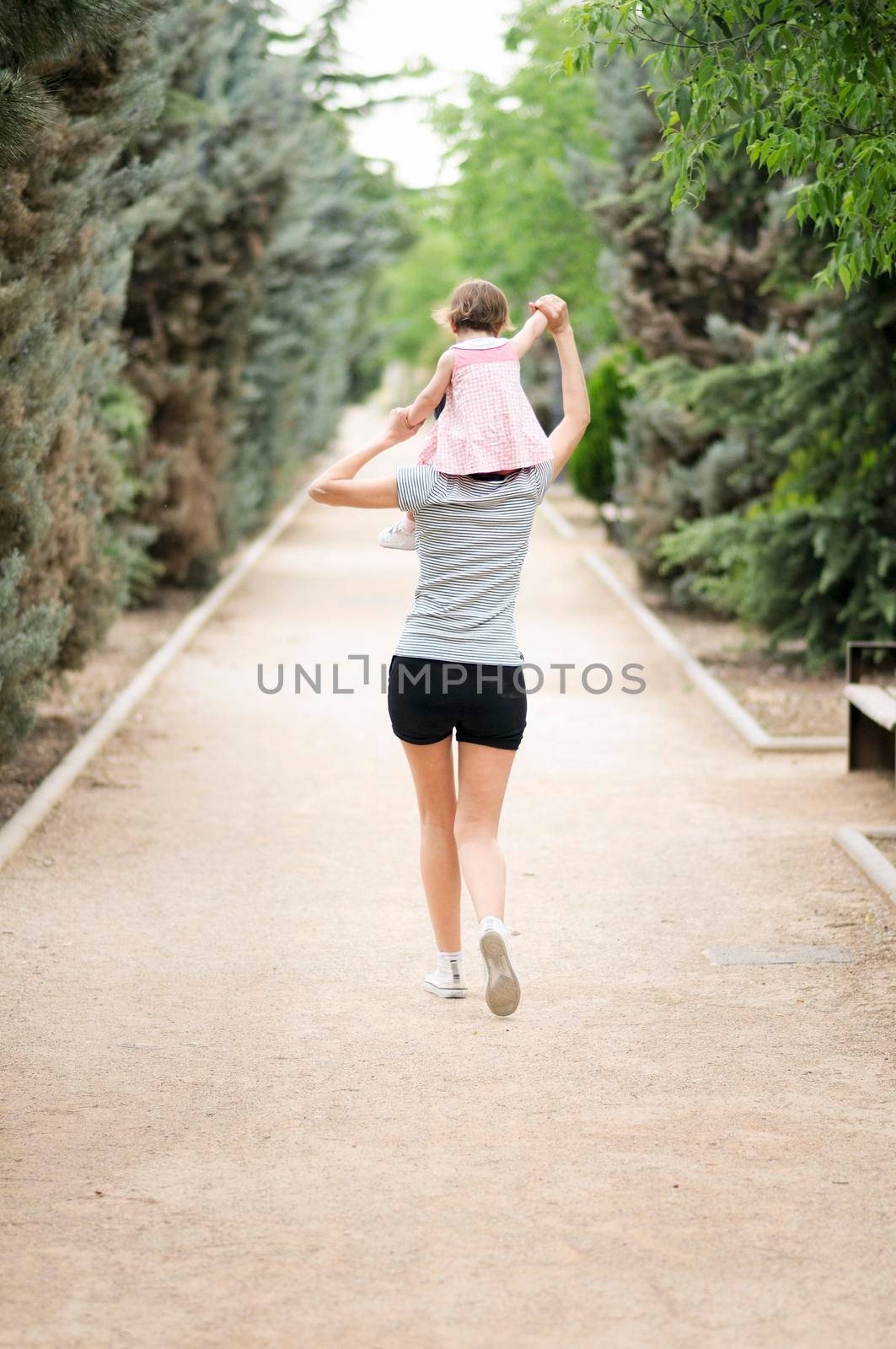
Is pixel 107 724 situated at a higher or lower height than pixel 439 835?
lower

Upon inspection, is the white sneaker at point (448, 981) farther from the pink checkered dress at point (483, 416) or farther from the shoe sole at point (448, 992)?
the pink checkered dress at point (483, 416)

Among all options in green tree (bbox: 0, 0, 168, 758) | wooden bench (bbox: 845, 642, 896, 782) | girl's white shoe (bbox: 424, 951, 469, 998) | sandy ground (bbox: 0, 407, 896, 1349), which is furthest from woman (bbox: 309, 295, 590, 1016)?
wooden bench (bbox: 845, 642, 896, 782)

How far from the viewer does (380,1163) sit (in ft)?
14.1

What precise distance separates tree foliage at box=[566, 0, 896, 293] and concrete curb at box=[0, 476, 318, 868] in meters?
4.23

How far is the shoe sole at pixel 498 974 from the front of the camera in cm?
509

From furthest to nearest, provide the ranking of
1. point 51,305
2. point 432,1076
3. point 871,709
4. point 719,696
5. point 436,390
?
1. point 719,696
2. point 871,709
3. point 51,305
4. point 436,390
5. point 432,1076

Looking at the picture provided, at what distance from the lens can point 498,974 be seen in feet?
16.7

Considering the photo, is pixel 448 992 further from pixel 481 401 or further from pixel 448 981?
pixel 481 401

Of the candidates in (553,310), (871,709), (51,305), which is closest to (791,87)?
→ (553,310)

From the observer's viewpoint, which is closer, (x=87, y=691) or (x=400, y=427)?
(x=400, y=427)

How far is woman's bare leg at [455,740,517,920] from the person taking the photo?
5273 mm

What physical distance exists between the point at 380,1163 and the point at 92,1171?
726 mm

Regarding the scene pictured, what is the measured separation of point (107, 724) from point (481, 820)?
18.7 feet

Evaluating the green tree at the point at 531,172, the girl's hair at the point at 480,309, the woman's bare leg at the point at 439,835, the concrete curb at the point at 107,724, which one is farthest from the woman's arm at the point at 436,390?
the green tree at the point at 531,172
